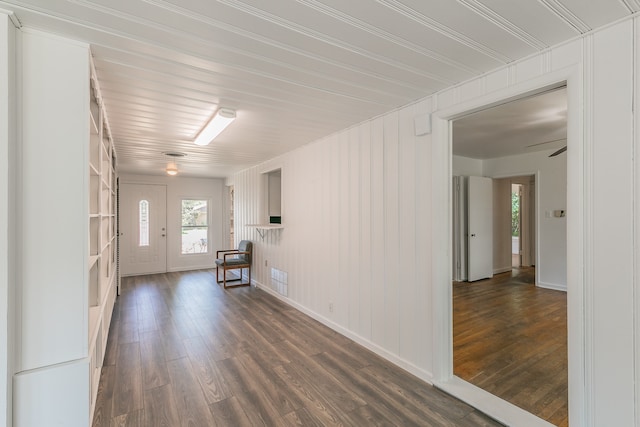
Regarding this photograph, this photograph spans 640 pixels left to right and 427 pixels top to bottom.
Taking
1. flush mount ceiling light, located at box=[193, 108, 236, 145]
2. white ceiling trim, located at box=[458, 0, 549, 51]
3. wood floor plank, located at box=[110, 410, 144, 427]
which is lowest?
wood floor plank, located at box=[110, 410, 144, 427]

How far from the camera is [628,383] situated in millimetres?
1418

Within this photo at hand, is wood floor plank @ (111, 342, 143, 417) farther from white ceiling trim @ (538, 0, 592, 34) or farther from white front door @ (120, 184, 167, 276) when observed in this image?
white front door @ (120, 184, 167, 276)

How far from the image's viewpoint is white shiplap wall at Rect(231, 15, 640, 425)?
1.44 m

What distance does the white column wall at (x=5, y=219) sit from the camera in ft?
4.38

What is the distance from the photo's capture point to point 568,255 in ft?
5.38

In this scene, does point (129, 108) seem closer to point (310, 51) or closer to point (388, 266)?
point (310, 51)

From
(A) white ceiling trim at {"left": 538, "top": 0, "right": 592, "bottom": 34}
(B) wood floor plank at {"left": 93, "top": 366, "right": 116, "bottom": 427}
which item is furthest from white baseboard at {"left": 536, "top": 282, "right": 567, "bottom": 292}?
(B) wood floor plank at {"left": 93, "top": 366, "right": 116, "bottom": 427}

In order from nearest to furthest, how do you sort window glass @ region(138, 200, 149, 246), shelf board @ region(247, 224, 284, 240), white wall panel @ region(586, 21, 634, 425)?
white wall panel @ region(586, 21, 634, 425)
shelf board @ region(247, 224, 284, 240)
window glass @ region(138, 200, 149, 246)

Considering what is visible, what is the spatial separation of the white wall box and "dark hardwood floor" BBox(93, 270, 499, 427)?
591 millimetres

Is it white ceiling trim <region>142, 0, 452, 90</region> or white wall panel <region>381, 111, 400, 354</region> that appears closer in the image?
white ceiling trim <region>142, 0, 452, 90</region>

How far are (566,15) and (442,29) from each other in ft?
1.86

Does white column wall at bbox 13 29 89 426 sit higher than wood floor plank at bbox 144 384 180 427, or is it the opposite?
white column wall at bbox 13 29 89 426

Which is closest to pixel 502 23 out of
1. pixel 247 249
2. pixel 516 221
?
pixel 247 249

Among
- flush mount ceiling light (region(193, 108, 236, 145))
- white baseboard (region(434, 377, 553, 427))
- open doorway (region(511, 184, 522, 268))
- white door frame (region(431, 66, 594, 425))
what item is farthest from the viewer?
open doorway (region(511, 184, 522, 268))
